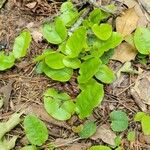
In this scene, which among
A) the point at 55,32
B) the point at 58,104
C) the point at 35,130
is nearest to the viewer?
the point at 35,130

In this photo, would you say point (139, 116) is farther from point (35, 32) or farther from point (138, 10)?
point (35, 32)

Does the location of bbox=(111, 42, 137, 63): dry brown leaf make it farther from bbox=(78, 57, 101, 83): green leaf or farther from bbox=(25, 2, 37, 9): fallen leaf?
bbox=(25, 2, 37, 9): fallen leaf

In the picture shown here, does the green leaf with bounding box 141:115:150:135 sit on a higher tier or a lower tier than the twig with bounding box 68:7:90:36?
lower

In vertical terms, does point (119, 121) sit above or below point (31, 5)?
below

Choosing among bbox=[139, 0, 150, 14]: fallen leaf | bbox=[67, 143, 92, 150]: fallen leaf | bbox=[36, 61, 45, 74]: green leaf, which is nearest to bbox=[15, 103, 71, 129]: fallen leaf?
bbox=[67, 143, 92, 150]: fallen leaf

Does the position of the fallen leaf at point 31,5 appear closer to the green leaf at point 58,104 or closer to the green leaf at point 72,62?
the green leaf at point 72,62

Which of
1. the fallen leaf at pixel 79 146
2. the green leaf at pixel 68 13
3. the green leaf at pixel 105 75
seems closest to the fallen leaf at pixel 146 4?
the green leaf at pixel 68 13

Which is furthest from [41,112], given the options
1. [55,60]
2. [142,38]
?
[142,38]
